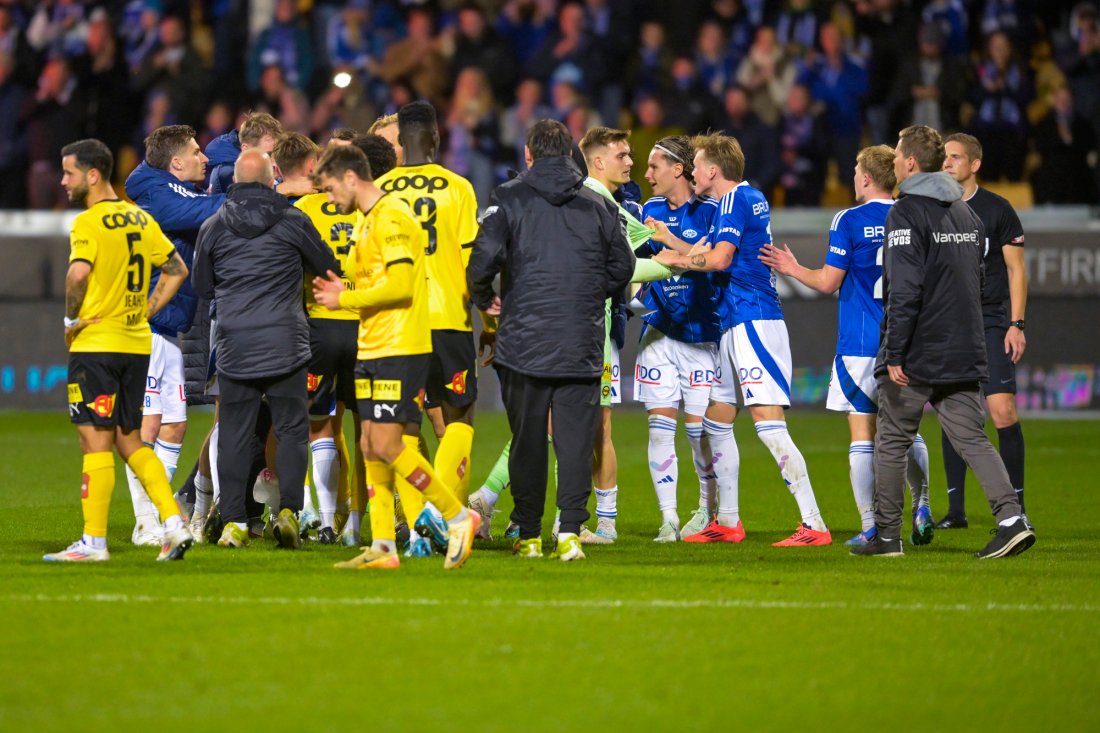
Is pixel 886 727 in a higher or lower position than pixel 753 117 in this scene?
lower

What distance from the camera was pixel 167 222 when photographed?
9.41m

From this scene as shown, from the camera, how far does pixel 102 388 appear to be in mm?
7840

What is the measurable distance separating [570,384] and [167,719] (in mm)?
3692

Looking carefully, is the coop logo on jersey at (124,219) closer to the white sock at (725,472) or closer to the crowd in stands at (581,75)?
the white sock at (725,472)

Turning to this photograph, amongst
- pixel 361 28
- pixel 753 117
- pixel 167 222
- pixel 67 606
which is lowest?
pixel 67 606

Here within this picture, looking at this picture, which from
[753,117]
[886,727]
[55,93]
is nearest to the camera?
[886,727]

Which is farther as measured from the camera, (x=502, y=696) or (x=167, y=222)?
(x=167, y=222)

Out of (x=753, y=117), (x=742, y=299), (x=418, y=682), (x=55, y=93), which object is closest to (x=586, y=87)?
(x=753, y=117)

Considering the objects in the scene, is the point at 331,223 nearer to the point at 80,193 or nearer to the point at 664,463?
the point at 80,193

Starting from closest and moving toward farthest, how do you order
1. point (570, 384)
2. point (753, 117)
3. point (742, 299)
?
point (570, 384), point (742, 299), point (753, 117)

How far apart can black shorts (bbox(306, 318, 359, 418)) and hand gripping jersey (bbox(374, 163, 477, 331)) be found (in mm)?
746

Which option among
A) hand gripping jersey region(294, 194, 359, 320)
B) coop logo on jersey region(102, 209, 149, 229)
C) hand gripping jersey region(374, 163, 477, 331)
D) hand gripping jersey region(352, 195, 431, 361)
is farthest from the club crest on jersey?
coop logo on jersey region(102, 209, 149, 229)

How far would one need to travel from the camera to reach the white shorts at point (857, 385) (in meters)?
9.02

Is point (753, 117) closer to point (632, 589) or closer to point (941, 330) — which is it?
point (941, 330)
